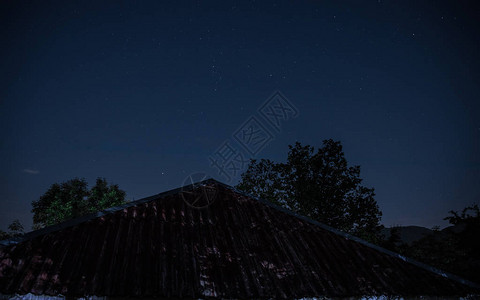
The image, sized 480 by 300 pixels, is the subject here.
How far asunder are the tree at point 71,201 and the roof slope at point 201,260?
3100cm

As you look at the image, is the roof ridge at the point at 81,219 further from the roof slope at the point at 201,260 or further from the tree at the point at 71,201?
the tree at the point at 71,201

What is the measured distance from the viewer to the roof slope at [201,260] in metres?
5.10

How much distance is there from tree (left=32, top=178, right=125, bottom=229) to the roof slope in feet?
102

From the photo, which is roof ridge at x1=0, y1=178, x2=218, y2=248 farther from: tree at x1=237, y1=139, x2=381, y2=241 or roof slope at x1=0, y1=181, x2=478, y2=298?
tree at x1=237, y1=139, x2=381, y2=241

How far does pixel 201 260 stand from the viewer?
602cm

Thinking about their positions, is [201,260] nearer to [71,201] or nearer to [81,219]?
[81,219]

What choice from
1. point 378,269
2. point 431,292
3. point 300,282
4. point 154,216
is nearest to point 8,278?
point 154,216

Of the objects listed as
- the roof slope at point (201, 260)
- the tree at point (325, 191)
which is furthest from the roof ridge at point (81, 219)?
the tree at point (325, 191)

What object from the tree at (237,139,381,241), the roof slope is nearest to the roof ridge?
the roof slope

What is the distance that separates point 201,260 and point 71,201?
114 feet

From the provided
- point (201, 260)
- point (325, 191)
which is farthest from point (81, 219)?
point (325, 191)

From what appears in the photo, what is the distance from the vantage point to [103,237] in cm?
623

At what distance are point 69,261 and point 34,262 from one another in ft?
2.02

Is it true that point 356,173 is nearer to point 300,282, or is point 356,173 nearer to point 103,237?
point 300,282
